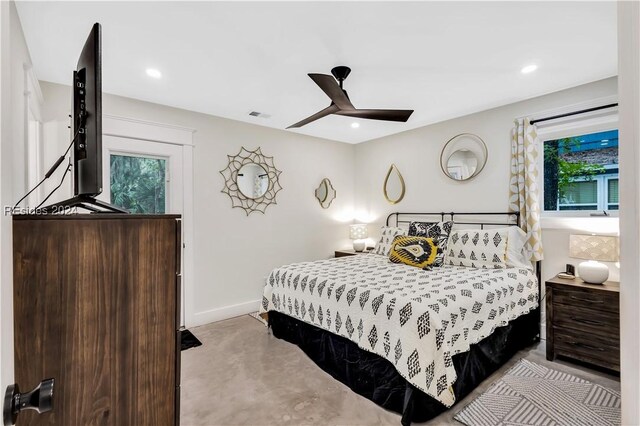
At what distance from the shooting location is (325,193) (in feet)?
16.5

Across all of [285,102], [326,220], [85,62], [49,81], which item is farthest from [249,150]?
[85,62]

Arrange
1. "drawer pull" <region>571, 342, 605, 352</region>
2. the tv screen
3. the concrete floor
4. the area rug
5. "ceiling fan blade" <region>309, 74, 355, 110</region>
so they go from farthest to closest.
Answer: the area rug → "drawer pull" <region>571, 342, 605, 352</region> → "ceiling fan blade" <region>309, 74, 355, 110</region> → the concrete floor → the tv screen

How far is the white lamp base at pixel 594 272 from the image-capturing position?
259 cm

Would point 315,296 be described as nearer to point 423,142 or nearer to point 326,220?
point 326,220

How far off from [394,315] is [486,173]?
253cm

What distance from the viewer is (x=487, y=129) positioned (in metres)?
3.66

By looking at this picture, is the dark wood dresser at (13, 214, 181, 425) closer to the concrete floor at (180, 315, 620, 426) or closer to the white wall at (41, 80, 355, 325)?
the concrete floor at (180, 315, 620, 426)

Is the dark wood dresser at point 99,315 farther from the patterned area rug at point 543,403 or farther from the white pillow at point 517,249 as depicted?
the white pillow at point 517,249

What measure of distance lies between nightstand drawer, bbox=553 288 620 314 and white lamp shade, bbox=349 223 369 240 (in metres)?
2.69

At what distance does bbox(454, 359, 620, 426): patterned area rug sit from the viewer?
6.33ft

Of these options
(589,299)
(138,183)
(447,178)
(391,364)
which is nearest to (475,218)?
(447,178)

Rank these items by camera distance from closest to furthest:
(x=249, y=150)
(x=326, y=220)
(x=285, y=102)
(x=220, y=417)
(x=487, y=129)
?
(x=220, y=417) → (x=285, y=102) → (x=487, y=129) → (x=249, y=150) → (x=326, y=220)

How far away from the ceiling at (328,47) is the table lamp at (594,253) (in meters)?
1.47

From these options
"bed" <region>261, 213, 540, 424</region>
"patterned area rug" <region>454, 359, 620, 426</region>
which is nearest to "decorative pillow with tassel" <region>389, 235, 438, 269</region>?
"bed" <region>261, 213, 540, 424</region>
